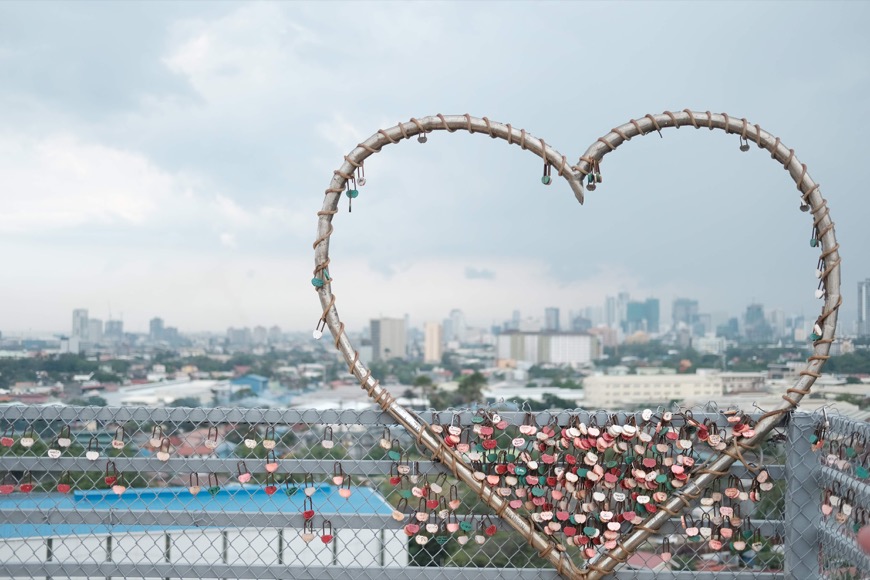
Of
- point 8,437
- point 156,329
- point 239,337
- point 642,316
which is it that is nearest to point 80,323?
point 156,329

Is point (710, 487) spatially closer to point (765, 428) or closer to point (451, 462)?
point (765, 428)

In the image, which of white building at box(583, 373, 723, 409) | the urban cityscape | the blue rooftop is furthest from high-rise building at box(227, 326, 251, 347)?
the blue rooftop

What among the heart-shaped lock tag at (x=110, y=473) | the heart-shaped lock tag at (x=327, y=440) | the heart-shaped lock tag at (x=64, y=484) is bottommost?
the heart-shaped lock tag at (x=64, y=484)

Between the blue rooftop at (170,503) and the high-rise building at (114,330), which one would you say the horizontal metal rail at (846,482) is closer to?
the blue rooftop at (170,503)

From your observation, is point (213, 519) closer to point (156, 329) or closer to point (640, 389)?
point (640, 389)

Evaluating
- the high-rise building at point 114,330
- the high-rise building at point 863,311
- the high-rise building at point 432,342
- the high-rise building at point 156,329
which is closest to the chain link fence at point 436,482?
the high-rise building at point 863,311

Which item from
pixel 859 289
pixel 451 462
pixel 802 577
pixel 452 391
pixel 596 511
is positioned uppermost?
pixel 859 289

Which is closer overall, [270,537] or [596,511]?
[596,511]

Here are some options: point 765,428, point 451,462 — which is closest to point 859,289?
point 765,428
